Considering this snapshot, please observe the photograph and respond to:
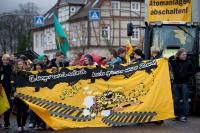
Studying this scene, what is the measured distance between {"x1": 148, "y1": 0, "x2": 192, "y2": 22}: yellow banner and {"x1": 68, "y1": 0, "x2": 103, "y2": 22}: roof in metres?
53.0

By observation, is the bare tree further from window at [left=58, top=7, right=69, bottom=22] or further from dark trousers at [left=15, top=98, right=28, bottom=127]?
dark trousers at [left=15, top=98, right=28, bottom=127]

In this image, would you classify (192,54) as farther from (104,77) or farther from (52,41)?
(52,41)

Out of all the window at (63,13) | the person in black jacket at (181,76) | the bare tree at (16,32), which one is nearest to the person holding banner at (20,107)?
the person in black jacket at (181,76)

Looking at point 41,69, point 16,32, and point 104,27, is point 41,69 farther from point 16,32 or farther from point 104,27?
point 16,32

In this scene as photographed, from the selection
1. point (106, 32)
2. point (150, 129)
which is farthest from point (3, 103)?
point (106, 32)

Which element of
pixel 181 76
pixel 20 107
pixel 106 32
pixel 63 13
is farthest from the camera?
pixel 63 13

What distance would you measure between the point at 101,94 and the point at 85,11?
202 ft

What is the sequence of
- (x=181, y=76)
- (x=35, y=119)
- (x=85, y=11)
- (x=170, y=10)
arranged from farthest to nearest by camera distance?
(x=85, y=11), (x=170, y=10), (x=181, y=76), (x=35, y=119)

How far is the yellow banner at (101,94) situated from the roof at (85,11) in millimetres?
58362

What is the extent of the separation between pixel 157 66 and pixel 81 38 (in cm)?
5773

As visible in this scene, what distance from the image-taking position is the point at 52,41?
83.4 m

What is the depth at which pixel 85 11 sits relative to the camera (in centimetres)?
7375

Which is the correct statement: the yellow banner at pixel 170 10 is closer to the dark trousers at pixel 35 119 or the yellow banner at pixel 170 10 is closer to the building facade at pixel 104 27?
the dark trousers at pixel 35 119

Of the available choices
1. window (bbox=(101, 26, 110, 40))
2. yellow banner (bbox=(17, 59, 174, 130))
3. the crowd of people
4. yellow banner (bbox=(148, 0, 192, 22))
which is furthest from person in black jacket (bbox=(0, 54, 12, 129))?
window (bbox=(101, 26, 110, 40))
